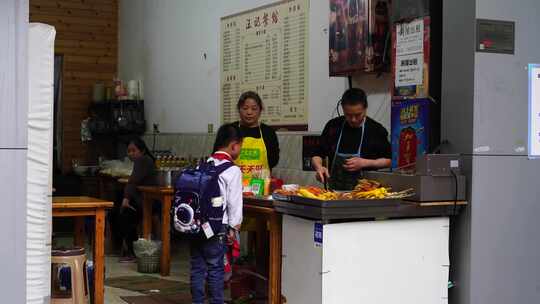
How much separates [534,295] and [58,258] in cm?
303

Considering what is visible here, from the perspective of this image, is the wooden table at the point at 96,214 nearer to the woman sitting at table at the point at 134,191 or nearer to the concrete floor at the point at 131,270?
the concrete floor at the point at 131,270

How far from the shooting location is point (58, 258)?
486 cm

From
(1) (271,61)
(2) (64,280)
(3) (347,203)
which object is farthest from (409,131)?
(1) (271,61)

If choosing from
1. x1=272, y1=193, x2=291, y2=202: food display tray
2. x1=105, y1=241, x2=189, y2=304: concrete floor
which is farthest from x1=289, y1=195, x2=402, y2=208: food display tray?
x1=105, y1=241, x2=189, y2=304: concrete floor

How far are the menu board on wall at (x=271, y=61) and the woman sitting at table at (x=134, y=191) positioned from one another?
1.00 meters

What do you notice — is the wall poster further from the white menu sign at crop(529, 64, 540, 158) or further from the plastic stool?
the plastic stool

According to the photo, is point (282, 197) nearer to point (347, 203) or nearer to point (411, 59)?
point (347, 203)

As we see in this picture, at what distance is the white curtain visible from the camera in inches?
151

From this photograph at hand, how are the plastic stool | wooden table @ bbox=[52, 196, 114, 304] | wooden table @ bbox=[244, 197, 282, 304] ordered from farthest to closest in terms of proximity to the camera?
1. wooden table @ bbox=[52, 196, 114, 304]
2. the plastic stool
3. wooden table @ bbox=[244, 197, 282, 304]

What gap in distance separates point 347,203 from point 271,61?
3603 millimetres

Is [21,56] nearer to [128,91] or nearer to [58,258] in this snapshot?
[58,258]

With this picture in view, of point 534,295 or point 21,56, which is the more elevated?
point 21,56

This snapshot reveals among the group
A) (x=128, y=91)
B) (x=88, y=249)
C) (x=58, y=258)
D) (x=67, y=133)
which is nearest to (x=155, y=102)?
(x=128, y=91)

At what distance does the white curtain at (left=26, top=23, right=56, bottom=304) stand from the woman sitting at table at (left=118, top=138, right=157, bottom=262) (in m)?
3.71
